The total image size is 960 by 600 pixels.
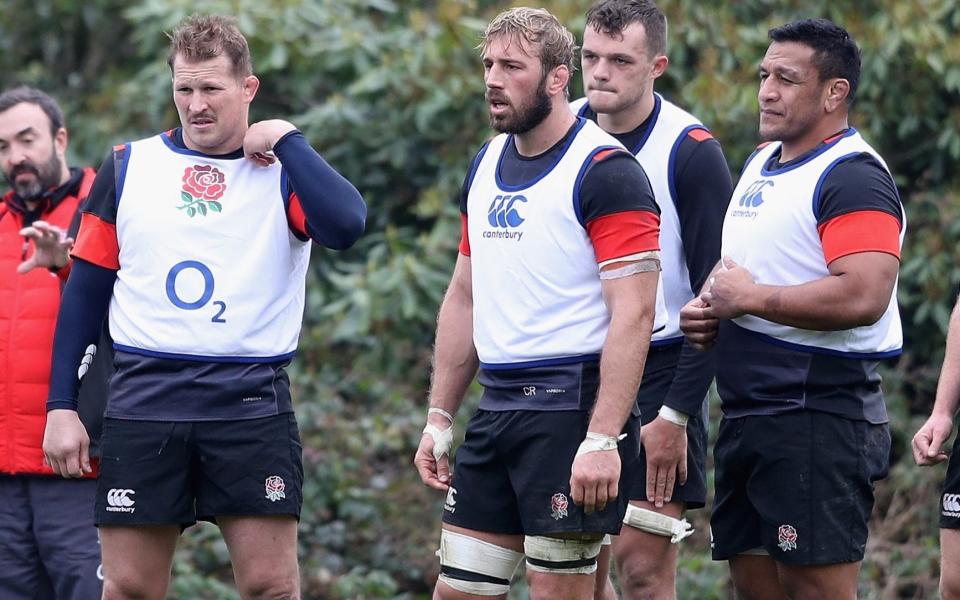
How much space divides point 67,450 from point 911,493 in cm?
458

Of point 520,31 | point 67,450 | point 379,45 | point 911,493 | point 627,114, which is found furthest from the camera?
point 379,45

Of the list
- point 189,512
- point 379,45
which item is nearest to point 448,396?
point 189,512

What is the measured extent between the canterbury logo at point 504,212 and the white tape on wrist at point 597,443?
2.21ft

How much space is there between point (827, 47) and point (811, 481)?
1.35 meters

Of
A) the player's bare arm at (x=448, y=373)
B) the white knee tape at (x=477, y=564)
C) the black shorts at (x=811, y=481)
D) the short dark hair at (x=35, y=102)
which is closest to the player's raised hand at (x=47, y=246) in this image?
the short dark hair at (x=35, y=102)

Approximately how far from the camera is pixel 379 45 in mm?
8836

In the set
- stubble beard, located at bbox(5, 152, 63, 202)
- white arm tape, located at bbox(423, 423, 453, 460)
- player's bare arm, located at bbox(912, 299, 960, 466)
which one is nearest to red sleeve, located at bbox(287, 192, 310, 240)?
white arm tape, located at bbox(423, 423, 453, 460)

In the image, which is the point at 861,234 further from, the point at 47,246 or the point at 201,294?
the point at 47,246

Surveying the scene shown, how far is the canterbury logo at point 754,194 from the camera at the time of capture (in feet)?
15.1

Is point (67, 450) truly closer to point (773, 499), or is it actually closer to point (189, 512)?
point (189, 512)

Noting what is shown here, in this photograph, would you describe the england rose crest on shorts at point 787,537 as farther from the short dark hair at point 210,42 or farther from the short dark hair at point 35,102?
the short dark hair at point 35,102

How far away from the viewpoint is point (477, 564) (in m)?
4.38

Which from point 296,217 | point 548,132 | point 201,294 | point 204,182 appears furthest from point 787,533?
point 204,182

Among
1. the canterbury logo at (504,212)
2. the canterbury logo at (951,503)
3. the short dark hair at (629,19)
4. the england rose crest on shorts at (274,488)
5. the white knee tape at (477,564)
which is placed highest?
the short dark hair at (629,19)
